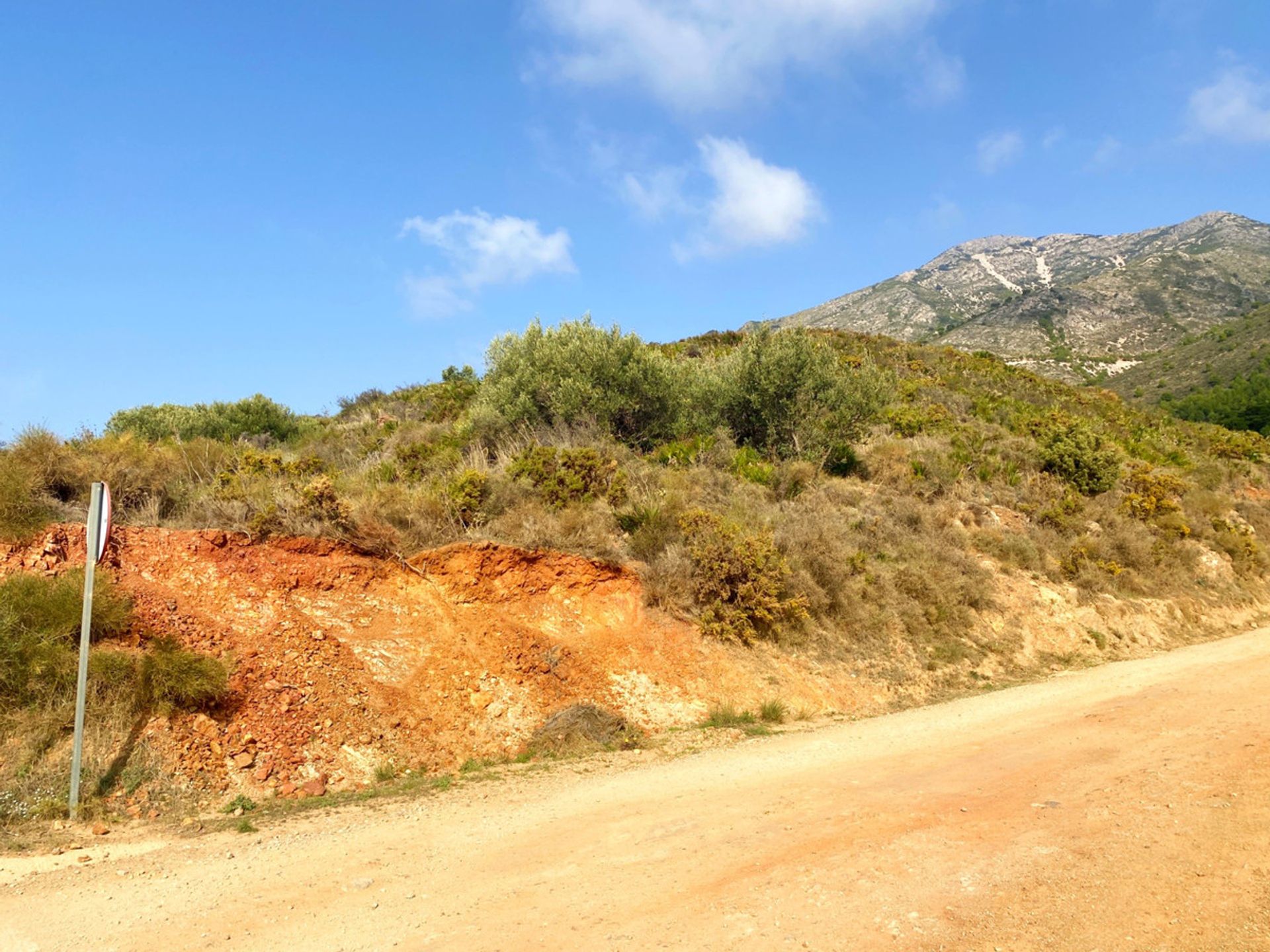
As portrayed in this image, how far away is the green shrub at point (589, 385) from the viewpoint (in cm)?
1867

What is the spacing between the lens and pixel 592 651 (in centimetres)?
1040

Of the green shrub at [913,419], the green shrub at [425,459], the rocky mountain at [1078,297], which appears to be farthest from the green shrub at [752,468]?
the rocky mountain at [1078,297]

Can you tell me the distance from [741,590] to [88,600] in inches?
340

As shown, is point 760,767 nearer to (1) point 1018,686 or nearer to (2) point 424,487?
(1) point 1018,686

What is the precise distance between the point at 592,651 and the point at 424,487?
4705 mm

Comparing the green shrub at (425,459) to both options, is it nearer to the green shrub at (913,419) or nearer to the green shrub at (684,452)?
the green shrub at (684,452)

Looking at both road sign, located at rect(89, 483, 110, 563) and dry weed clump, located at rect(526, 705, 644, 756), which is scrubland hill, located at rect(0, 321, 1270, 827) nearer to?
dry weed clump, located at rect(526, 705, 644, 756)

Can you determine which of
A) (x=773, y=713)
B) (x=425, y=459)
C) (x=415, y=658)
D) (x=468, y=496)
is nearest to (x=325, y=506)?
(x=468, y=496)

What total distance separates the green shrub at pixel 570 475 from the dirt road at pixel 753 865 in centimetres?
628

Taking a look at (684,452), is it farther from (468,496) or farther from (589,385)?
(468,496)

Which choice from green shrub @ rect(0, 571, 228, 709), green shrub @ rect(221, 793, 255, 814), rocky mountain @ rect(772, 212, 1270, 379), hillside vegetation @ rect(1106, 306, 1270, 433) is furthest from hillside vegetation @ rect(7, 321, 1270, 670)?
rocky mountain @ rect(772, 212, 1270, 379)

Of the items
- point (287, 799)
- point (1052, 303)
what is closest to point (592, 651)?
point (287, 799)

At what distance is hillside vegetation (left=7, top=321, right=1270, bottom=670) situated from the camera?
1150cm

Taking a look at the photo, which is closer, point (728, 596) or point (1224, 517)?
point (728, 596)
